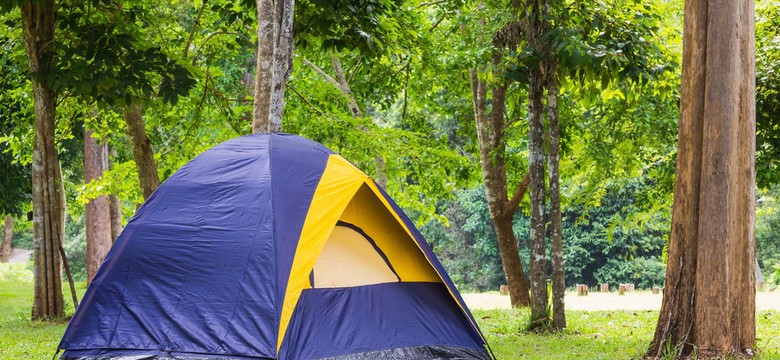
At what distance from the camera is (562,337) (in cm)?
927

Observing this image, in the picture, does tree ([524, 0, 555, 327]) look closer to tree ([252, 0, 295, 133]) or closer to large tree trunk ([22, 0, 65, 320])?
tree ([252, 0, 295, 133])

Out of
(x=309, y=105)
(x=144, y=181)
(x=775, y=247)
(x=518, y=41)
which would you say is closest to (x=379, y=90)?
(x=309, y=105)

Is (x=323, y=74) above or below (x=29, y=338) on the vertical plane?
above

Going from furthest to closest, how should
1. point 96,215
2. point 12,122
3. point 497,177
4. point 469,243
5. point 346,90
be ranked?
point 469,243 → point 96,215 → point 12,122 → point 346,90 → point 497,177

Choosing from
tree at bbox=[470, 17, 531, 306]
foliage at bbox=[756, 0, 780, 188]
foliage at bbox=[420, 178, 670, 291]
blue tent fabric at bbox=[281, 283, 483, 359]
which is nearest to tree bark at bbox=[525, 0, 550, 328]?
blue tent fabric at bbox=[281, 283, 483, 359]

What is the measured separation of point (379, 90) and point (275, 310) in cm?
1060

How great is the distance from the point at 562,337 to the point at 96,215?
1279cm

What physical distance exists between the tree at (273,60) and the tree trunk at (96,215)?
1021cm

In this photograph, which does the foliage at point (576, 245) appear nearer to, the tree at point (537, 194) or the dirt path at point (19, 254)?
the tree at point (537, 194)

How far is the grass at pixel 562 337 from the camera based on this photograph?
314 inches

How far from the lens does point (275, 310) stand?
5.96 metres

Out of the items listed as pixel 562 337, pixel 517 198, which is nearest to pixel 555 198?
pixel 562 337

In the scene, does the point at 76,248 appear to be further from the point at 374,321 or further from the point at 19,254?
the point at 374,321

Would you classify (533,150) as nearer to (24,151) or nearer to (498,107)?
(498,107)
